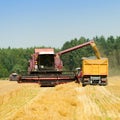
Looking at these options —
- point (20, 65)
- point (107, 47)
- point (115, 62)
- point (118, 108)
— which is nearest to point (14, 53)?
point (20, 65)

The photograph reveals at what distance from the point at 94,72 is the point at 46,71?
4.65 metres

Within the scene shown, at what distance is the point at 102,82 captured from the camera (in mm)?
40188

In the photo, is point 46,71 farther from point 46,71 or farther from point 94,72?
point 94,72

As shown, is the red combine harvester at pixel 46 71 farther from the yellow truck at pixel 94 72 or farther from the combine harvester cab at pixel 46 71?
the yellow truck at pixel 94 72

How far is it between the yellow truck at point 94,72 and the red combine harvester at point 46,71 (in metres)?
2.36

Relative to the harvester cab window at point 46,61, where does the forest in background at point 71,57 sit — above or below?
above

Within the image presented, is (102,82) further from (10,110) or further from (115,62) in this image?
(115,62)

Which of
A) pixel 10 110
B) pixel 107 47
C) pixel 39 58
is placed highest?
pixel 107 47

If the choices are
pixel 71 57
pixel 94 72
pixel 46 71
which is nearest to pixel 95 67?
pixel 94 72

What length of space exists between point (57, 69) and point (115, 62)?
106 metres

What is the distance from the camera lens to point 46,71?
38.2m

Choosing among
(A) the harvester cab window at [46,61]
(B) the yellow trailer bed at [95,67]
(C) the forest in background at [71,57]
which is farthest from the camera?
(C) the forest in background at [71,57]

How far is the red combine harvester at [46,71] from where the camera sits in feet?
118

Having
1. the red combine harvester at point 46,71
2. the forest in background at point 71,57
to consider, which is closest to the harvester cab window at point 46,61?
the red combine harvester at point 46,71
